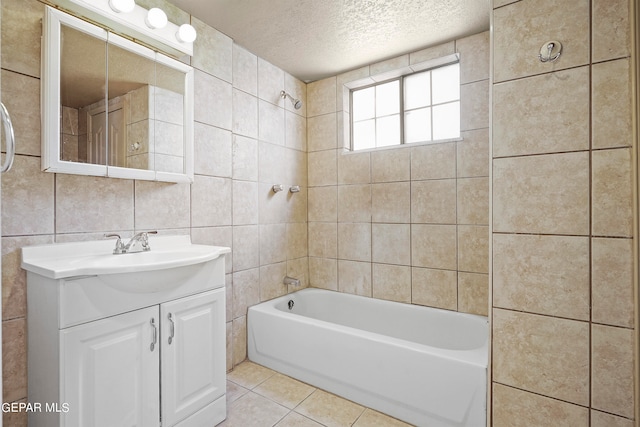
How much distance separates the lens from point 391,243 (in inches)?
98.4

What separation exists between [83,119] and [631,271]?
7.64 ft

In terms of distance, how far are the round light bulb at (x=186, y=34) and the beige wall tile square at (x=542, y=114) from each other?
1669 millimetres

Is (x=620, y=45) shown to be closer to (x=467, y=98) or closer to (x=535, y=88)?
(x=535, y=88)

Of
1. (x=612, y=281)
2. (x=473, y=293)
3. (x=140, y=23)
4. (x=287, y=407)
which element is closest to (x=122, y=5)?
(x=140, y=23)

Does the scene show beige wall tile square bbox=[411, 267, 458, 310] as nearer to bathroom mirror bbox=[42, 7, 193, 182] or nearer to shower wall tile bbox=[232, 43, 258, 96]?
bathroom mirror bbox=[42, 7, 193, 182]

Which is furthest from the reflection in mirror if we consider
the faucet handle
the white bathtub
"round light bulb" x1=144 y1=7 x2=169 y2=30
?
the white bathtub

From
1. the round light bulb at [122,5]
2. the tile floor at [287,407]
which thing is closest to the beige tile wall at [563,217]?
the tile floor at [287,407]

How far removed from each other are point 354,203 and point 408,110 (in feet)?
2.98

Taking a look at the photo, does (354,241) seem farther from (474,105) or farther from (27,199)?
(27,199)

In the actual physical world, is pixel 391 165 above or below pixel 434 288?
above

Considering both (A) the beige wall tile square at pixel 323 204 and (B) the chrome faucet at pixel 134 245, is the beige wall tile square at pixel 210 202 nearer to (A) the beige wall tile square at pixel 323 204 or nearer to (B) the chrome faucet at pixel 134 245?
(B) the chrome faucet at pixel 134 245

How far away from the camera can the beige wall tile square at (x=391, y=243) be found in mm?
2430

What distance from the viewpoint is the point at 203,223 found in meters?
2.01

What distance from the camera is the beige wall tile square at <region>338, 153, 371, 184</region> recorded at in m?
2.62
